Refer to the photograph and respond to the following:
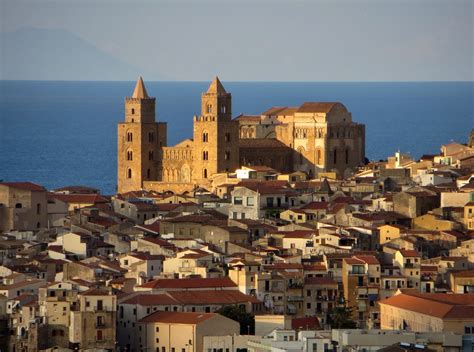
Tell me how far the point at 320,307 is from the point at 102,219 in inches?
604

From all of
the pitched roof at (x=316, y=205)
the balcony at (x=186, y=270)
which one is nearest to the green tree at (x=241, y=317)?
the balcony at (x=186, y=270)

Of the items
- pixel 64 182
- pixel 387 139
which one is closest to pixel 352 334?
pixel 64 182

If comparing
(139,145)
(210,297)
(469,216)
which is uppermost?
(139,145)

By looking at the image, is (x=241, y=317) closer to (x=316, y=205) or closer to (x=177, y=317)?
(x=177, y=317)

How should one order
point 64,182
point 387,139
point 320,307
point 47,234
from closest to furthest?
point 320,307
point 47,234
point 64,182
point 387,139

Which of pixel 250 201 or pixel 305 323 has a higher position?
pixel 250 201

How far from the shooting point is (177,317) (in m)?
61.2

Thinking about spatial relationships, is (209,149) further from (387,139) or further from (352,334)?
(387,139)

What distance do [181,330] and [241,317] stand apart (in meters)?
2.47

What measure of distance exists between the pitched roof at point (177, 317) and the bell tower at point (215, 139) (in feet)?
128

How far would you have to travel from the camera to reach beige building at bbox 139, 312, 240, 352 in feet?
197

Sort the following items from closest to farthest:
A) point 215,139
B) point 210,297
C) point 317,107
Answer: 1. point 210,297
2. point 215,139
3. point 317,107

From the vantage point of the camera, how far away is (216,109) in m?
104

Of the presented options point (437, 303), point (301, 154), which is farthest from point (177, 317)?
point (301, 154)
